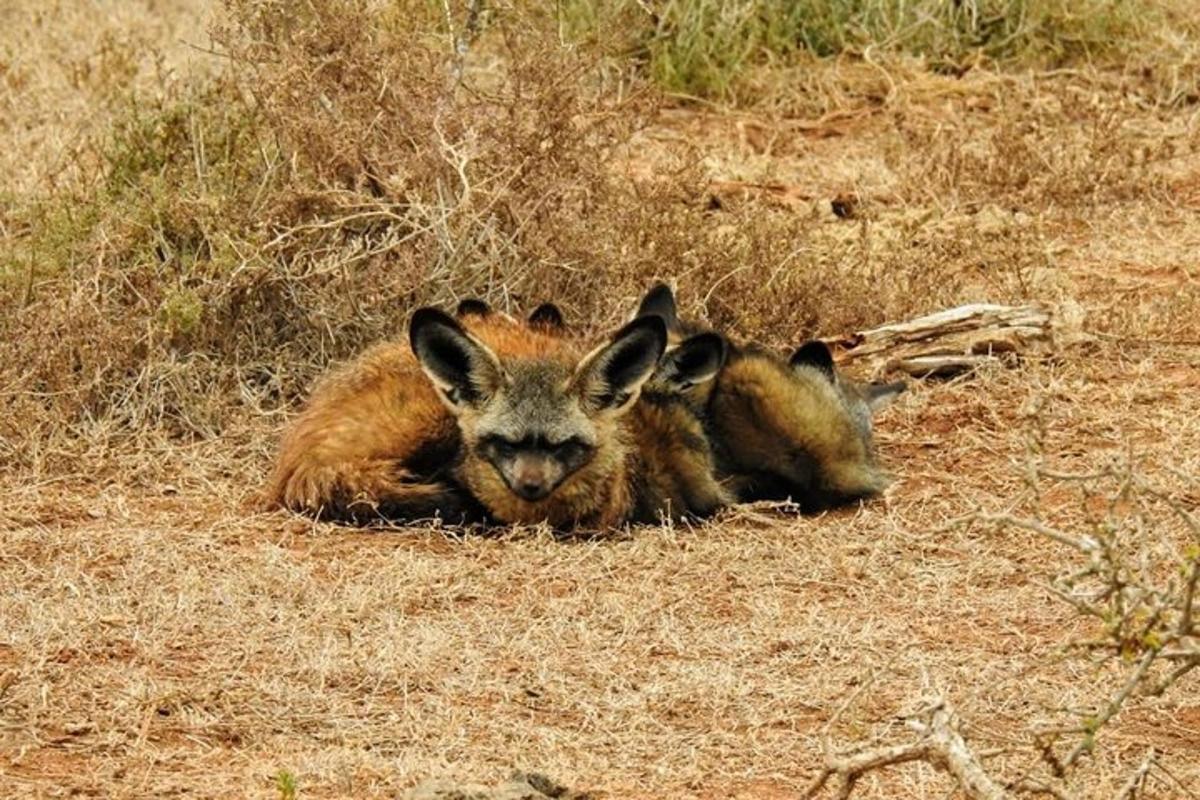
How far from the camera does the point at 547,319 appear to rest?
8.57 metres

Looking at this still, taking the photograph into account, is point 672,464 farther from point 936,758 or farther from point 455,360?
point 936,758

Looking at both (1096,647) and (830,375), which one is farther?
(830,375)

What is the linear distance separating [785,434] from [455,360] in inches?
48.7

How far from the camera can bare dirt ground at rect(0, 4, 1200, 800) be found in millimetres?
5727

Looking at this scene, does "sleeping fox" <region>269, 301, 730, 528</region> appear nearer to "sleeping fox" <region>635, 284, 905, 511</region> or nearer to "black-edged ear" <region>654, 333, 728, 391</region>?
"black-edged ear" <region>654, 333, 728, 391</region>

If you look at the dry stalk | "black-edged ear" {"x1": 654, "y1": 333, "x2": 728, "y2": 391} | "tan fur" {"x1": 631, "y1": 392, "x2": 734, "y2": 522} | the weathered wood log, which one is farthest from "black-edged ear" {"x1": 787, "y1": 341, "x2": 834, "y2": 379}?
the dry stalk

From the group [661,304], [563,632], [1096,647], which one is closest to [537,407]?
[661,304]

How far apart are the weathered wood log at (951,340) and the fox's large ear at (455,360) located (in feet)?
7.14

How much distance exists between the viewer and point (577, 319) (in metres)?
9.22

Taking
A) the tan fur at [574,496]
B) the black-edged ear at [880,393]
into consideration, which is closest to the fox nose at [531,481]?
the tan fur at [574,496]

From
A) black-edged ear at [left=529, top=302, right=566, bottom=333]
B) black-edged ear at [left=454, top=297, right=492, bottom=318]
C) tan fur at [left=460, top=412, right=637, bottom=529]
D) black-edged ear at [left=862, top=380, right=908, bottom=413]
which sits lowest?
black-edged ear at [left=862, top=380, right=908, bottom=413]

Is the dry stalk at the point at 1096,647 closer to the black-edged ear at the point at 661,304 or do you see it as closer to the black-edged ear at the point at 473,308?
the black-edged ear at the point at 661,304

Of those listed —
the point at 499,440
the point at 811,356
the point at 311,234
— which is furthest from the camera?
the point at 311,234

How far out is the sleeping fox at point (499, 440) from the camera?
7.77 m
